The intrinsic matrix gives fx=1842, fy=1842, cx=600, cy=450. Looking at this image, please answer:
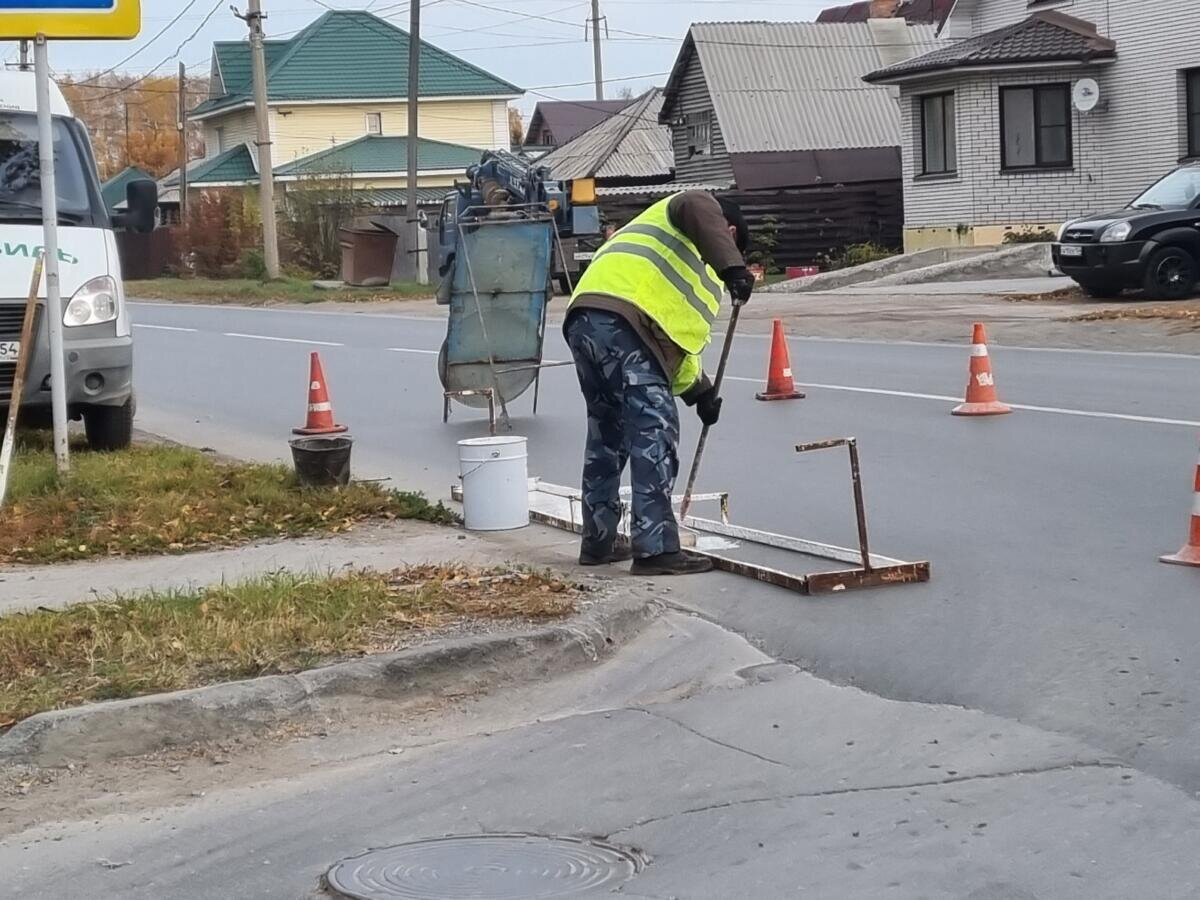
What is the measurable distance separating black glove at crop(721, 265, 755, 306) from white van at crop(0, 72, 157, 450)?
5.25 metres

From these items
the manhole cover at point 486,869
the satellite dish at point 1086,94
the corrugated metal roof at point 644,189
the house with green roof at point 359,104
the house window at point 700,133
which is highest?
the house with green roof at point 359,104

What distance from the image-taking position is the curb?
5504mm

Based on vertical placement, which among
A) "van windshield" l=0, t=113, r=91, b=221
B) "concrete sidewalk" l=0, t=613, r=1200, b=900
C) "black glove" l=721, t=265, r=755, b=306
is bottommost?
"concrete sidewalk" l=0, t=613, r=1200, b=900

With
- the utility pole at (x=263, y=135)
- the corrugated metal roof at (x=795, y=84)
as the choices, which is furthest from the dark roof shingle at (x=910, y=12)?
the utility pole at (x=263, y=135)

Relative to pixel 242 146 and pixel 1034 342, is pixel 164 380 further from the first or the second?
pixel 242 146

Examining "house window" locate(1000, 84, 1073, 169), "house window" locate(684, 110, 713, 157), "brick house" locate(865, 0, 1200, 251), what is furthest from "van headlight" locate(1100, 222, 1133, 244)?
Answer: "house window" locate(684, 110, 713, 157)

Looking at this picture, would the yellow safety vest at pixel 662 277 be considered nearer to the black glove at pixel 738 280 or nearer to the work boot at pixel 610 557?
the black glove at pixel 738 280

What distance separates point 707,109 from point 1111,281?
79.7ft

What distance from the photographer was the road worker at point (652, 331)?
7.68 metres

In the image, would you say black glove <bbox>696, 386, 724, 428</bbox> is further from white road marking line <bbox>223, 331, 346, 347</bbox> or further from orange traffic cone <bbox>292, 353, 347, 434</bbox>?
white road marking line <bbox>223, 331, 346, 347</bbox>

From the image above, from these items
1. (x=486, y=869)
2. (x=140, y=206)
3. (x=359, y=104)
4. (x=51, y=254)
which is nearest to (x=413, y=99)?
(x=359, y=104)

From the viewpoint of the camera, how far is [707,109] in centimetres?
4638

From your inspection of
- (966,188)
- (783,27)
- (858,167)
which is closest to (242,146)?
(783,27)

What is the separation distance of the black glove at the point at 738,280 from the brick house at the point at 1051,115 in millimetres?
27735
